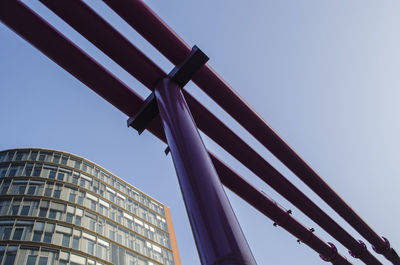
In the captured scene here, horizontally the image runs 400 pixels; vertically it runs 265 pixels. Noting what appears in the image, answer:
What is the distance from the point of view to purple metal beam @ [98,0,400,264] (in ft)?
15.5

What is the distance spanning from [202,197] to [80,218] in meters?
23.6

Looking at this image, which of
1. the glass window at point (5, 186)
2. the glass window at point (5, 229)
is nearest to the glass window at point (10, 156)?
the glass window at point (5, 186)

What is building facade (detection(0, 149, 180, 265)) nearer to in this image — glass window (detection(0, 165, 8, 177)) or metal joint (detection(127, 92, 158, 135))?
glass window (detection(0, 165, 8, 177))

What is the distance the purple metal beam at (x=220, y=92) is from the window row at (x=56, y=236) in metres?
18.5

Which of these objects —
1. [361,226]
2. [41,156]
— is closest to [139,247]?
[41,156]

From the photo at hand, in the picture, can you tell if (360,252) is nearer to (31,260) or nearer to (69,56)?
(69,56)

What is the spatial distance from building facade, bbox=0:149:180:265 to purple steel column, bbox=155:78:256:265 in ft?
64.8

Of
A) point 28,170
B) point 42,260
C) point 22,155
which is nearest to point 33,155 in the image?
point 22,155

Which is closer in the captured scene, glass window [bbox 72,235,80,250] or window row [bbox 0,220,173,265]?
window row [bbox 0,220,173,265]

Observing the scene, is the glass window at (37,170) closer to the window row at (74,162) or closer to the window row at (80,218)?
the window row at (74,162)

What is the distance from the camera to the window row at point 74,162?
1068 inches

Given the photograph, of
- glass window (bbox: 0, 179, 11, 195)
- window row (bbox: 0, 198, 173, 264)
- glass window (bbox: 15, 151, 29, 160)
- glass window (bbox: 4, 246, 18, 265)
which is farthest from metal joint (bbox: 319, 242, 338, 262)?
glass window (bbox: 15, 151, 29, 160)

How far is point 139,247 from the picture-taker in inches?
1060

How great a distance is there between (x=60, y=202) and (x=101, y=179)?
590 cm
